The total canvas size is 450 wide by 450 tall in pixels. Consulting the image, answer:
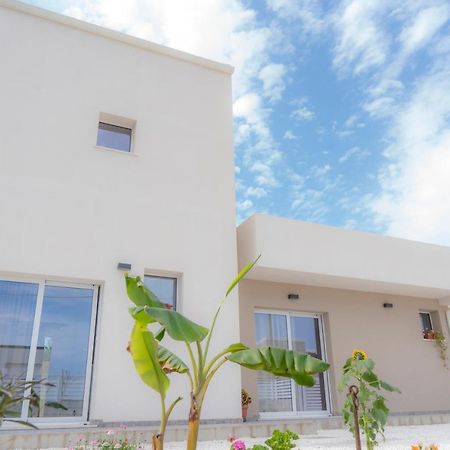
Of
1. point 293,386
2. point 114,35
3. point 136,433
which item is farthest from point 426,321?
point 114,35

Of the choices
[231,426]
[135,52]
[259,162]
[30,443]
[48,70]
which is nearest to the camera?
[30,443]

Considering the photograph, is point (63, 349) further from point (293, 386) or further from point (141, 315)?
point (293, 386)

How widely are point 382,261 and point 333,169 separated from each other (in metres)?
8.20

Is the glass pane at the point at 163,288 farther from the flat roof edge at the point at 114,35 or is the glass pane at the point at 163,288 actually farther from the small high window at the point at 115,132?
the flat roof edge at the point at 114,35

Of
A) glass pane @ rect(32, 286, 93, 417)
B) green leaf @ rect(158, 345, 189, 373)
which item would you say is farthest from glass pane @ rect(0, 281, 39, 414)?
green leaf @ rect(158, 345, 189, 373)

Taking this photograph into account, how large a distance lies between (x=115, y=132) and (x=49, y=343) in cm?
489

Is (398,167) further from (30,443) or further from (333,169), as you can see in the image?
(30,443)

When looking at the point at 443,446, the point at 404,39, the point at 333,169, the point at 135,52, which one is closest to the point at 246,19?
the point at 135,52

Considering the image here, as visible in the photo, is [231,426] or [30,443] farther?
[231,426]

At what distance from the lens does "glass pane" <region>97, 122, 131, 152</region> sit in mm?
9906

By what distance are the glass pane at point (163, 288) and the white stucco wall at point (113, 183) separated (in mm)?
306

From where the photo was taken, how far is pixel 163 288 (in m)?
9.25

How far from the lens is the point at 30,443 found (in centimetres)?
640

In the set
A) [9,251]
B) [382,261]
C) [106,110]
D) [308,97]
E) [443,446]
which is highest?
[308,97]
